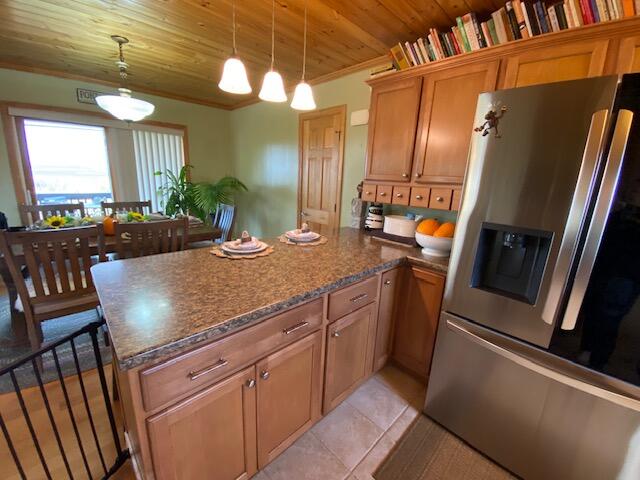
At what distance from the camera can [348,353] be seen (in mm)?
1527

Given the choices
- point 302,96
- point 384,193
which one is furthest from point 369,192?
point 302,96

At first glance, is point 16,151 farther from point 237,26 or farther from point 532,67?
point 532,67

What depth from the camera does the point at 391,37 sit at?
2043 millimetres

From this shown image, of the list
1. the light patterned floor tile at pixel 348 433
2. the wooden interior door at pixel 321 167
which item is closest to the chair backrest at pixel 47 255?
the light patterned floor tile at pixel 348 433

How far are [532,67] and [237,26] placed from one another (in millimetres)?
1925

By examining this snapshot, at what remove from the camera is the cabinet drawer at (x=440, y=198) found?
1780 mm

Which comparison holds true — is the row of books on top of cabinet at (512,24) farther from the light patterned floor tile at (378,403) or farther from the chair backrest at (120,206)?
Result: the chair backrest at (120,206)

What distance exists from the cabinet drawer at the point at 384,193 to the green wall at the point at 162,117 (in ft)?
8.83

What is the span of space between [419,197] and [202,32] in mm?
2086

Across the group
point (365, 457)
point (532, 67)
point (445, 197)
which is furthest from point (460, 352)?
point (532, 67)

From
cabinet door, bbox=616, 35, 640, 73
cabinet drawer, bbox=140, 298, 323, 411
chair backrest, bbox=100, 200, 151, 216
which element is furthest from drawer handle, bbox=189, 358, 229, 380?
chair backrest, bbox=100, 200, 151, 216

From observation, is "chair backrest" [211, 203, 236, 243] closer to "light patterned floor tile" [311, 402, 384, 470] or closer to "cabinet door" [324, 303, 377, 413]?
"cabinet door" [324, 303, 377, 413]

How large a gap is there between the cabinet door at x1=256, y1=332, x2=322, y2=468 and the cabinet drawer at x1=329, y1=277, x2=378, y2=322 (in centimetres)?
14

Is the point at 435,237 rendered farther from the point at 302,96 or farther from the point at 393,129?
the point at 302,96
